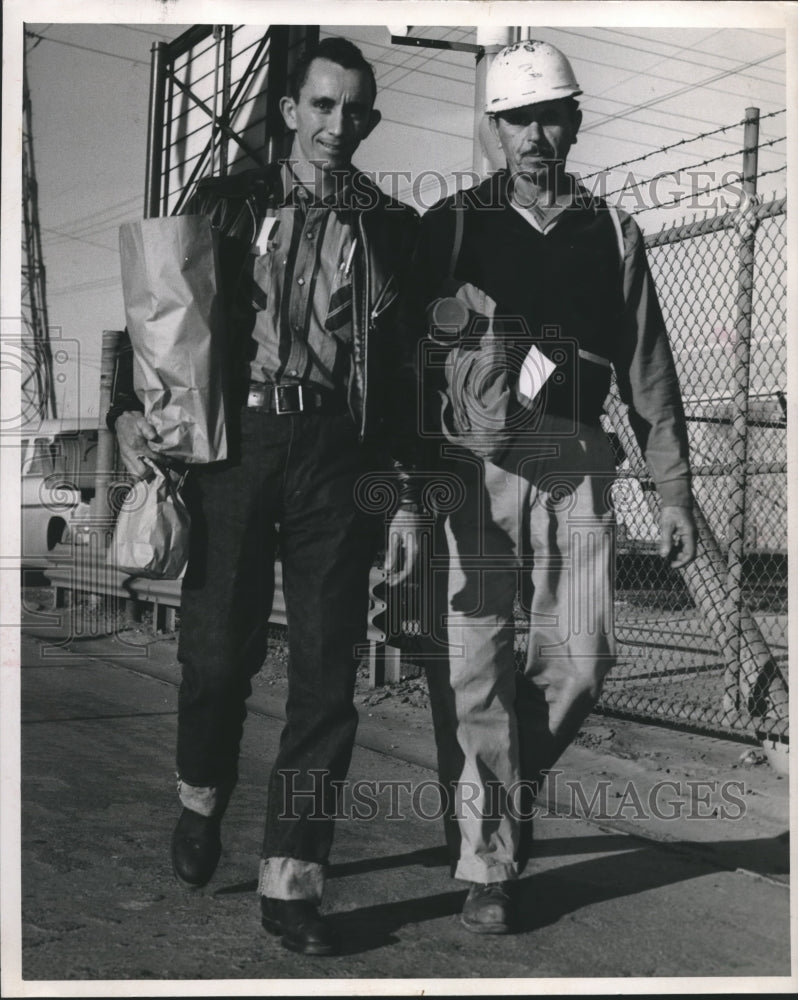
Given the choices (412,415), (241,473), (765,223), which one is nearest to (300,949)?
(241,473)

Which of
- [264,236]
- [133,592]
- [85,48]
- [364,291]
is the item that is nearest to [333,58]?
[264,236]

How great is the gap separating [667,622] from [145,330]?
290cm

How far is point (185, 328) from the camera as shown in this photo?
2.99 m

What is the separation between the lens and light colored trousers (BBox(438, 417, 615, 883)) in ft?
10.4

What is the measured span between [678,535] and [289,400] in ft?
3.60

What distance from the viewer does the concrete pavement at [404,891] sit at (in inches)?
113

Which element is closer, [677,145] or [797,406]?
[797,406]

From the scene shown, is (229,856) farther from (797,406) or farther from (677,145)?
(677,145)

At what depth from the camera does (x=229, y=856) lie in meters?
3.41

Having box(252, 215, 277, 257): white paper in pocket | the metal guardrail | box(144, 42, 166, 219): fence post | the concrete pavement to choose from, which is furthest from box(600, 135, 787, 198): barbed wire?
the metal guardrail

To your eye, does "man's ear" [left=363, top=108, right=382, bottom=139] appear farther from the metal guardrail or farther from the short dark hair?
the metal guardrail

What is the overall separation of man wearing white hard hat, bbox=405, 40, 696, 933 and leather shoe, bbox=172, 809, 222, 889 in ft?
2.07

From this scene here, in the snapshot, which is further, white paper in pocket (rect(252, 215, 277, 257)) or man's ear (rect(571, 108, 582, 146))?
man's ear (rect(571, 108, 582, 146))

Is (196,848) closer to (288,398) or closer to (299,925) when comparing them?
(299,925)
